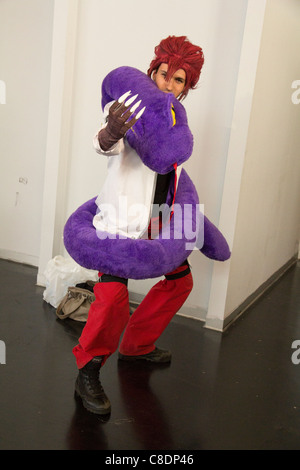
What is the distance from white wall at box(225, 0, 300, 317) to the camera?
2746 millimetres

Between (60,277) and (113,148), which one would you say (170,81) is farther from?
(60,277)

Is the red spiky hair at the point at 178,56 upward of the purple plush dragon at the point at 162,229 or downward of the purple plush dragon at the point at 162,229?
upward

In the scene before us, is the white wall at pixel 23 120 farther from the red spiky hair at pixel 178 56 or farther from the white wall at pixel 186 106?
the red spiky hair at pixel 178 56

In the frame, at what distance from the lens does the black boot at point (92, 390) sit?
1.88 meters

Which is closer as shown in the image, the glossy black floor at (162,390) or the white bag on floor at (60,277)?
the glossy black floor at (162,390)

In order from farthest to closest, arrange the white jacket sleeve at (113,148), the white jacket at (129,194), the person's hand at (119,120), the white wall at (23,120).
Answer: the white wall at (23,120)
the white jacket at (129,194)
the white jacket sleeve at (113,148)
the person's hand at (119,120)

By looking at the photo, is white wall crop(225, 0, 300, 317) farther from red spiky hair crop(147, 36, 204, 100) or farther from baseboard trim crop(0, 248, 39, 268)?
baseboard trim crop(0, 248, 39, 268)

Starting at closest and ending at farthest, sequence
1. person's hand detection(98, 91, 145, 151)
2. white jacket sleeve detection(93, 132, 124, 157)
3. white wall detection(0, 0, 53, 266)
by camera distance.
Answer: person's hand detection(98, 91, 145, 151)
white jacket sleeve detection(93, 132, 124, 157)
white wall detection(0, 0, 53, 266)

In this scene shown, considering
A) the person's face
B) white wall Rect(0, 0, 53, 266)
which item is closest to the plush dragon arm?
the person's face

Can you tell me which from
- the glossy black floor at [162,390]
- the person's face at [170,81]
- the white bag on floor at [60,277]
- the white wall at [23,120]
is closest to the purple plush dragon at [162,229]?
the person's face at [170,81]

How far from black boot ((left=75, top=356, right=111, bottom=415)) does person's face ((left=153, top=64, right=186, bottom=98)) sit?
42.2 inches

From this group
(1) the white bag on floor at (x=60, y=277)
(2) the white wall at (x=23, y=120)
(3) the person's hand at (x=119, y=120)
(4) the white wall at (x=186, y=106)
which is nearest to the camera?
(3) the person's hand at (x=119, y=120)

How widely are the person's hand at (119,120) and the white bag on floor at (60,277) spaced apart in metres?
1.34

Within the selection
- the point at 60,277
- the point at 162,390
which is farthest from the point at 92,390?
the point at 60,277
